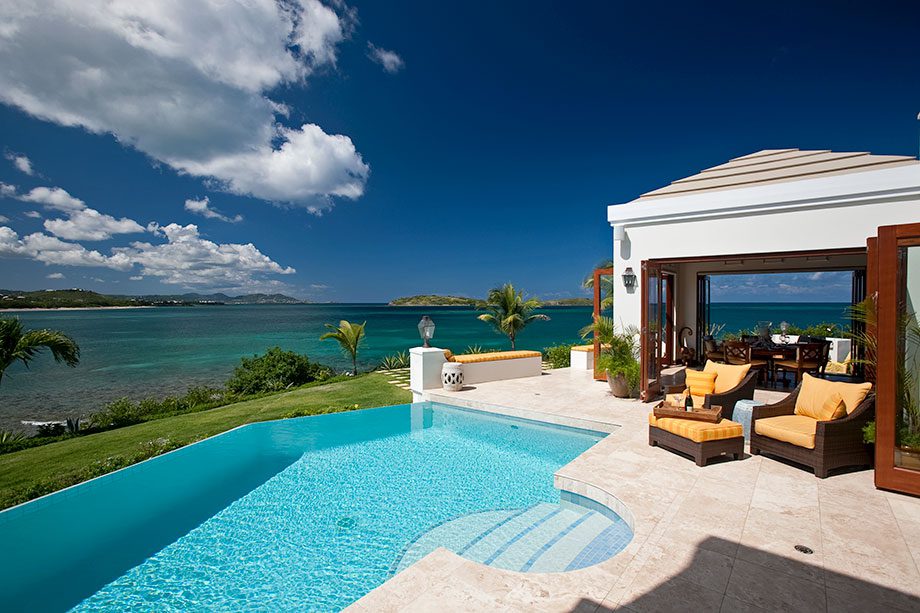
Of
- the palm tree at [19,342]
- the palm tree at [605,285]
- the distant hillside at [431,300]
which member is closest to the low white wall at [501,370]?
the palm tree at [605,285]

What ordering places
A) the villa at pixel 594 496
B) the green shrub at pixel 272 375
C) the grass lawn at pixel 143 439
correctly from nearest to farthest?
the villa at pixel 594 496 < the grass lawn at pixel 143 439 < the green shrub at pixel 272 375

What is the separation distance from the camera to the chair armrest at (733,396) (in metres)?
6.75

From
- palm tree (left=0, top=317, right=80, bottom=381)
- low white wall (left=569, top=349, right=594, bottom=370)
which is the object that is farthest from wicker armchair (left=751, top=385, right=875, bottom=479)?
palm tree (left=0, top=317, right=80, bottom=381)

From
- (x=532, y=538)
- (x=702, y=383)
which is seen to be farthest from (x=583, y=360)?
(x=532, y=538)

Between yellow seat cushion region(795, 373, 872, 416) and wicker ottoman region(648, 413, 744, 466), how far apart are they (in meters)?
1.10

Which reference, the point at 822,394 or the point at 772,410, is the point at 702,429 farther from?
the point at 822,394

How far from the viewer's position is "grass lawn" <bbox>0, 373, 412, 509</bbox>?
598 centimetres

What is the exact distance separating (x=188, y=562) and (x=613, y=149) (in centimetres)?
2527

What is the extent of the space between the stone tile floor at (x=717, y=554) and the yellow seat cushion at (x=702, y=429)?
37 cm

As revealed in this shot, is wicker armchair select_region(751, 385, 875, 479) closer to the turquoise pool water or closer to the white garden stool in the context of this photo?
the turquoise pool water

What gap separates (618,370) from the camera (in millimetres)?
9258

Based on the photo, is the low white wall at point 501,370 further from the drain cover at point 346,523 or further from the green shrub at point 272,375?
the green shrub at point 272,375

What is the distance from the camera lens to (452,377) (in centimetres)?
1057

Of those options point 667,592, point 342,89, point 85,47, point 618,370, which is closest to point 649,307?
point 618,370
